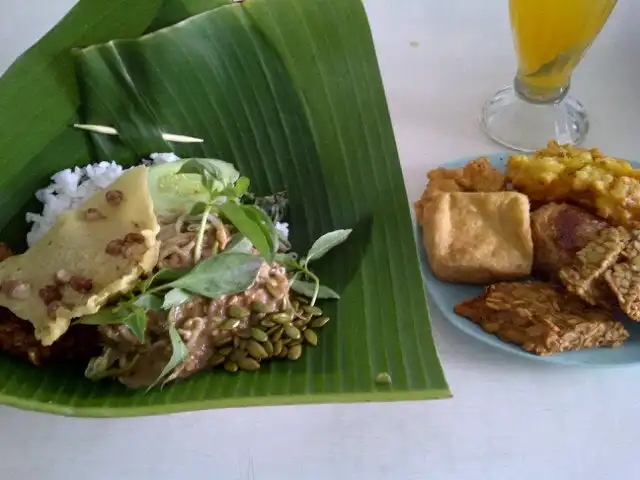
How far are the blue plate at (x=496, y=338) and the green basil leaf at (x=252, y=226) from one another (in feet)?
Answer: 1.23

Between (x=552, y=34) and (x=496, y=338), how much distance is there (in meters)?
0.74

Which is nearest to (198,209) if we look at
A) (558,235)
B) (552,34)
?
(558,235)

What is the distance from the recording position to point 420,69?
1.94m

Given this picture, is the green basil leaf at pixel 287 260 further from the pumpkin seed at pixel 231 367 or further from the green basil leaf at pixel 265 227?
the pumpkin seed at pixel 231 367

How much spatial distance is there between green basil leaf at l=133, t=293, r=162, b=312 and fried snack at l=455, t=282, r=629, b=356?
550 millimetres

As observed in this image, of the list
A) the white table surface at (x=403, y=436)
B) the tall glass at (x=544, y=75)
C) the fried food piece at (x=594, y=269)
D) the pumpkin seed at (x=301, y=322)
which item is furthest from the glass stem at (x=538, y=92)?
the pumpkin seed at (x=301, y=322)

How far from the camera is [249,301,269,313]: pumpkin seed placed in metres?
1.15

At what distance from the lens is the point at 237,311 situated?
3.70 feet

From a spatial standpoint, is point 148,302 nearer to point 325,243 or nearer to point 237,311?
point 237,311

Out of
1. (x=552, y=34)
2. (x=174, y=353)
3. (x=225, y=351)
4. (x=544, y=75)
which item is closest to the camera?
(x=174, y=353)

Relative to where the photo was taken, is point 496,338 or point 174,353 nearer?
point 174,353

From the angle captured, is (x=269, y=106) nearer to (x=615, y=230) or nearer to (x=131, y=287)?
(x=131, y=287)

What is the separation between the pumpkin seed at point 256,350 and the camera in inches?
44.1

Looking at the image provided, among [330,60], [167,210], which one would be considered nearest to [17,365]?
A: [167,210]
